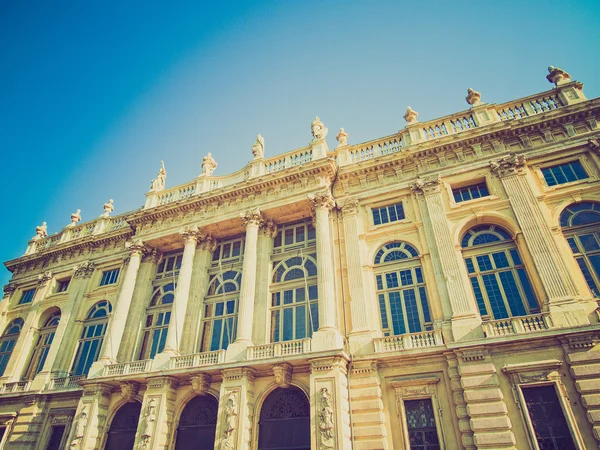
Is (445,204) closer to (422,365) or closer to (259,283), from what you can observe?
(422,365)

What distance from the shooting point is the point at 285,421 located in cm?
1638

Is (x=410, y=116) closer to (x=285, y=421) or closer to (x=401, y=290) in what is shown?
(x=401, y=290)

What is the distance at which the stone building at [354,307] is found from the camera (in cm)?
1444

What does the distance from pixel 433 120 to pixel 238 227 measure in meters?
13.4

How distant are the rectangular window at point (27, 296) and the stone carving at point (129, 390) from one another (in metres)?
15.6

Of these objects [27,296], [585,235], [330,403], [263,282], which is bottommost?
[330,403]

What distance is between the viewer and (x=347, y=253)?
20.0 meters

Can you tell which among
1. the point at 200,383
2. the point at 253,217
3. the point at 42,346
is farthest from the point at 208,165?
the point at 42,346

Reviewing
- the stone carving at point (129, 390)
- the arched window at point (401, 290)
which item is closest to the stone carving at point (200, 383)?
the stone carving at point (129, 390)

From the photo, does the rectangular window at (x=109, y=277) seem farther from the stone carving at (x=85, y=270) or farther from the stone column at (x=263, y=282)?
the stone column at (x=263, y=282)

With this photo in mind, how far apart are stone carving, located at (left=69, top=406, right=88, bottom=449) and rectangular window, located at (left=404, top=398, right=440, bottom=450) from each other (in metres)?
15.4

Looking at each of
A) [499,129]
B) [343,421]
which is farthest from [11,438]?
[499,129]

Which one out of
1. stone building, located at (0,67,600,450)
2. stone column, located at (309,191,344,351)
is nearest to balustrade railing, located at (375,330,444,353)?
stone building, located at (0,67,600,450)

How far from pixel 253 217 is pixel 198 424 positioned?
36.3ft
